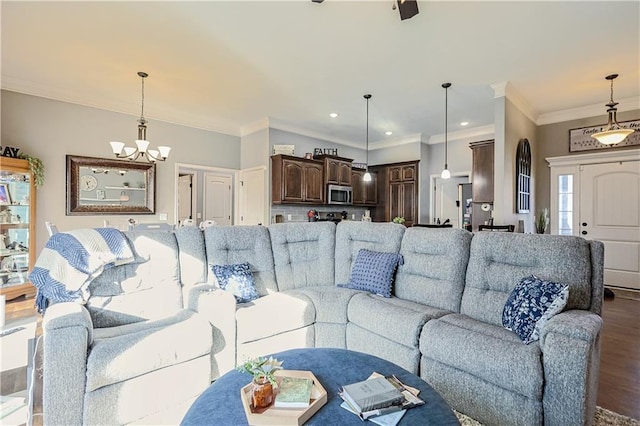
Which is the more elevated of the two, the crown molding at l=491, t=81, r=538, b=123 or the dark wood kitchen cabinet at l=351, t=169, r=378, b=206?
the crown molding at l=491, t=81, r=538, b=123

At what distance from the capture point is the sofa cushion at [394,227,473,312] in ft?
8.06

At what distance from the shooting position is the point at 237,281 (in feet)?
8.48

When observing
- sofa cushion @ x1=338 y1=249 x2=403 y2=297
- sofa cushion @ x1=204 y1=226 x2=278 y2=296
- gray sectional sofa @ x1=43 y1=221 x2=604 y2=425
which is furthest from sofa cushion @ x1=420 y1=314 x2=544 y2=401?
sofa cushion @ x1=204 y1=226 x2=278 y2=296

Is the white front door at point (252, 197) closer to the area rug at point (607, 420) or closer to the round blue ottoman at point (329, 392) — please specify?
the round blue ottoman at point (329, 392)

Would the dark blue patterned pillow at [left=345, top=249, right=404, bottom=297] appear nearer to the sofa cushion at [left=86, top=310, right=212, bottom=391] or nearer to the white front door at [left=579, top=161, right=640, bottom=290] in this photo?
the sofa cushion at [left=86, top=310, right=212, bottom=391]

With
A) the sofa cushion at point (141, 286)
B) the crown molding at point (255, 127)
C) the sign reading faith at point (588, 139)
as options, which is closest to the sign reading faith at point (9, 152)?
the sofa cushion at point (141, 286)

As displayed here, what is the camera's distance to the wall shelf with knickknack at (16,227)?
156 inches

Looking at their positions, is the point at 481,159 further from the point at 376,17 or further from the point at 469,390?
the point at 469,390

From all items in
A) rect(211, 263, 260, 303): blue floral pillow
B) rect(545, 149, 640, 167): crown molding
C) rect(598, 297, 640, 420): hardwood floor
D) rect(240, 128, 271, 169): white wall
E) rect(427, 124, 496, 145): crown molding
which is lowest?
rect(598, 297, 640, 420): hardwood floor

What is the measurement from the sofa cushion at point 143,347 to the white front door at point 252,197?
4039 mm

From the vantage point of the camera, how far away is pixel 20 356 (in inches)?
97.6

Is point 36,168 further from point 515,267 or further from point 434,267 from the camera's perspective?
point 515,267

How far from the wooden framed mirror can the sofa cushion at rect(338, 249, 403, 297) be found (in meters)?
4.10

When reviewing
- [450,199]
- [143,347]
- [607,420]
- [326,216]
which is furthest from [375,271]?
[450,199]
